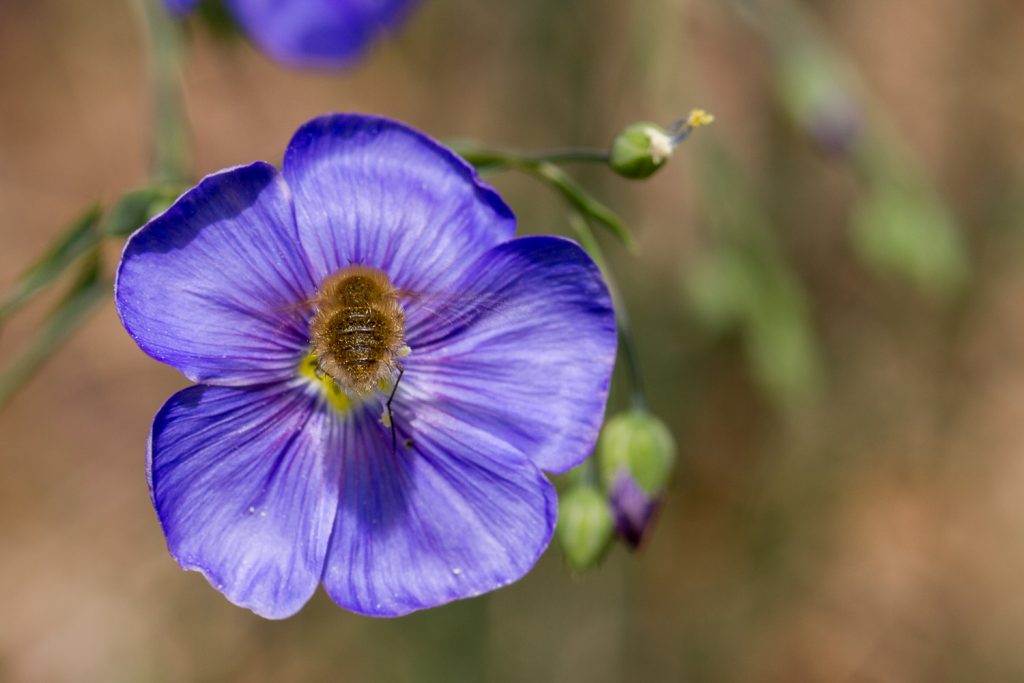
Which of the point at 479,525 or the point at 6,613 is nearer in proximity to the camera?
the point at 479,525

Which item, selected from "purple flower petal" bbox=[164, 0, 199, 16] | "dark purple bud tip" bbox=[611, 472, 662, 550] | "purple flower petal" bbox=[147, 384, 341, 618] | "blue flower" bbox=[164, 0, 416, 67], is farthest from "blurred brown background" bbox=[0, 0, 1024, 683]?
"purple flower petal" bbox=[147, 384, 341, 618]

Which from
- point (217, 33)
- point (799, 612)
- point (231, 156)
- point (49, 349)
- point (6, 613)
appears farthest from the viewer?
point (231, 156)

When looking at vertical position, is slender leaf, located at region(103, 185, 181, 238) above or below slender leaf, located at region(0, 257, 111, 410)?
above

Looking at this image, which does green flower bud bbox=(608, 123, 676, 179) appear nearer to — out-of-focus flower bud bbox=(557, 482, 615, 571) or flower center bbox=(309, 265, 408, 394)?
flower center bbox=(309, 265, 408, 394)

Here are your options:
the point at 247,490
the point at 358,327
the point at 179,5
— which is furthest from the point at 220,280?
the point at 179,5

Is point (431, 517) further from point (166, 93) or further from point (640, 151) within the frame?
point (166, 93)

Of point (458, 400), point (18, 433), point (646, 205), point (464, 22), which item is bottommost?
point (18, 433)

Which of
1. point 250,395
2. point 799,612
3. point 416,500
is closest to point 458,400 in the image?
point 416,500

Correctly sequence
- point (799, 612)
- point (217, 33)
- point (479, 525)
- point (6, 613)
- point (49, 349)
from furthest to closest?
point (799, 612)
point (6, 613)
point (217, 33)
point (49, 349)
point (479, 525)

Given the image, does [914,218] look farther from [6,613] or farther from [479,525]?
[6,613]
